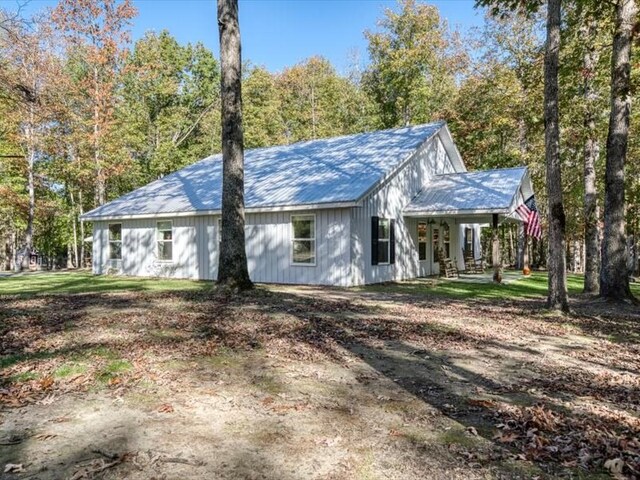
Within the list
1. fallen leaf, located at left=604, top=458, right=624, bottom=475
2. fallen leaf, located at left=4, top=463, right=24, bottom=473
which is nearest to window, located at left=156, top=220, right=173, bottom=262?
fallen leaf, located at left=4, top=463, right=24, bottom=473

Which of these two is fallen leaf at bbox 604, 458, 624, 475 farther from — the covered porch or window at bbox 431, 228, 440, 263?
window at bbox 431, 228, 440, 263

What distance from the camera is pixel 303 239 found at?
15.0 meters

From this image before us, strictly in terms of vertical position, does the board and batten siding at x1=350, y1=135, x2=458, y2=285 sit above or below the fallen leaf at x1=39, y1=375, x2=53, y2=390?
above

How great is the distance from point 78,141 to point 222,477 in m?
27.3

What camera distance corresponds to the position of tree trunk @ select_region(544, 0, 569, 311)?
28.5 feet

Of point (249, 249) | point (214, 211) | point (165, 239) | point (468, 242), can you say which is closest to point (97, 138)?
point (165, 239)

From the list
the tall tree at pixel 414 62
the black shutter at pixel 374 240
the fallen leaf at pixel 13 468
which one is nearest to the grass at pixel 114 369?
the fallen leaf at pixel 13 468

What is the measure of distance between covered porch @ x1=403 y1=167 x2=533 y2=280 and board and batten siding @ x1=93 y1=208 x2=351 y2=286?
363 cm

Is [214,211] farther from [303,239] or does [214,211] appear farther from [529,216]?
[529,216]

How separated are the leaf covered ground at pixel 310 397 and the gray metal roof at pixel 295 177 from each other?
764 cm

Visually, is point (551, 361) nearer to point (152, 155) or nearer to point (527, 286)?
point (527, 286)

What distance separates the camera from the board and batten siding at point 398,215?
14.6m

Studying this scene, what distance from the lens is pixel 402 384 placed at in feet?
15.2

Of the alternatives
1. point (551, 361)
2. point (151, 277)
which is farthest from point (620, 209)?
point (151, 277)
